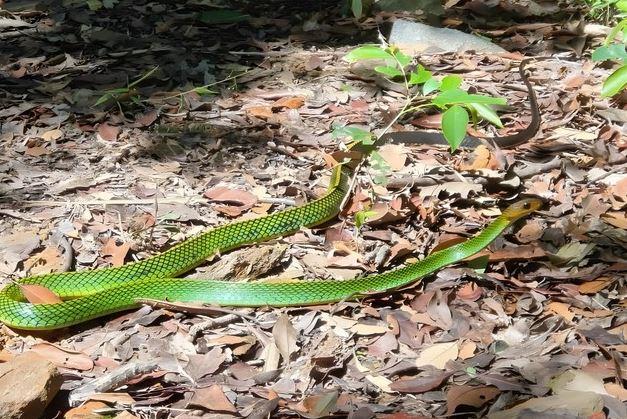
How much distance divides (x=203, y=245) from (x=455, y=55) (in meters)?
3.23

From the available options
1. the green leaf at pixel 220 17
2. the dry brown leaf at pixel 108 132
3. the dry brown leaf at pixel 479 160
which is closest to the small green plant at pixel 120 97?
the dry brown leaf at pixel 108 132

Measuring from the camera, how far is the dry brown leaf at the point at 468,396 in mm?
3198

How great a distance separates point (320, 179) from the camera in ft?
16.8

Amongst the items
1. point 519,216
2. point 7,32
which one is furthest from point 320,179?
point 7,32

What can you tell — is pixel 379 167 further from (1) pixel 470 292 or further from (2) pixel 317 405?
(2) pixel 317 405

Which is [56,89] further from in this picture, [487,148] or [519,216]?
[519,216]

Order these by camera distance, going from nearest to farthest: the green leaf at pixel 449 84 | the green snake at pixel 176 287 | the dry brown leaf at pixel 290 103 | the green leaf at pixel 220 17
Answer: the green snake at pixel 176 287, the green leaf at pixel 449 84, the dry brown leaf at pixel 290 103, the green leaf at pixel 220 17

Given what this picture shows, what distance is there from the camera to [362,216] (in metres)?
4.48

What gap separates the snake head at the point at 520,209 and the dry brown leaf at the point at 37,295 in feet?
7.77

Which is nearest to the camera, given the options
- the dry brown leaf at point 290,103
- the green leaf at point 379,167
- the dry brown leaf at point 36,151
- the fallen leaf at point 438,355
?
the fallen leaf at point 438,355

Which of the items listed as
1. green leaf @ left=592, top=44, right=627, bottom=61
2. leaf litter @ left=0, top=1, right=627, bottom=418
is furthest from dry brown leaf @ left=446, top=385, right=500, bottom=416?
green leaf @ left=592, top=44, right=627, bottom=61

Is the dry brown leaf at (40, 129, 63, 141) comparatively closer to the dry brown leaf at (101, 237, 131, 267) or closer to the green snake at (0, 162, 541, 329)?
the dry brown leaf at (101, 237, 131, 267)

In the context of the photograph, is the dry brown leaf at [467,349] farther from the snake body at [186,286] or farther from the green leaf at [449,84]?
the green leaf at [449,84]

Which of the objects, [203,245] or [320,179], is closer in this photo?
[203,245]
